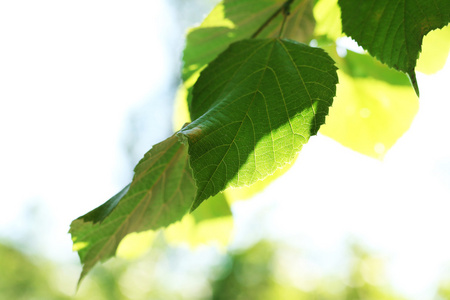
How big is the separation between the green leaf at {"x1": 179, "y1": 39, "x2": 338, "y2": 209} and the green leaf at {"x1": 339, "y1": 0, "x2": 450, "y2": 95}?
64 millimetres

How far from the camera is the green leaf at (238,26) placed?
61 cm

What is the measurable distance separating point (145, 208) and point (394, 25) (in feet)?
1.21

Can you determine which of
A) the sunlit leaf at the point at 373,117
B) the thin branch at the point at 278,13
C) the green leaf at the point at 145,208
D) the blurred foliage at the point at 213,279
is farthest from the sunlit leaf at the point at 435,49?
the blurred foliage at the point at 213,279

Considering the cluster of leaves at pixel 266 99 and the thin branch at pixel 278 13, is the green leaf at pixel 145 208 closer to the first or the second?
the cluster of leaves at pixel 266 99

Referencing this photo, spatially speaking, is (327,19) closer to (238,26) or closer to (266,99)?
(238,26)

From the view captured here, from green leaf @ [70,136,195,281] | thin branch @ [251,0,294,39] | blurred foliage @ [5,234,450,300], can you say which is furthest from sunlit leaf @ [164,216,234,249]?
blurred foliage @ [5,234,450,300]

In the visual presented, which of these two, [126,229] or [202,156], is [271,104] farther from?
[126,229]

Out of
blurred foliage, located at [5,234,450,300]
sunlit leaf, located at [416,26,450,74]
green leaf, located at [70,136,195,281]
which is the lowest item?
blurred foliage, located at [5,234,450,300]

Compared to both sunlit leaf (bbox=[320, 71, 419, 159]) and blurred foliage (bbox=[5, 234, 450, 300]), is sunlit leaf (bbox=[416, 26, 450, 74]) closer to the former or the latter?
sunlit leaf (bbox=[320, 71, 419, 159])

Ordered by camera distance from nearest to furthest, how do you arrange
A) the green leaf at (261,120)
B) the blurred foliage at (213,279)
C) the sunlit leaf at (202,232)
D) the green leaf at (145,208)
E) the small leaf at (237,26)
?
the green leaf at (261,120) < the green leaf at (145,208) < the small leaf at (237,26) < the sunlit leaf at (202,232) < the blurred foliage at (213,279)

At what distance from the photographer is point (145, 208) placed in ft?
1.75

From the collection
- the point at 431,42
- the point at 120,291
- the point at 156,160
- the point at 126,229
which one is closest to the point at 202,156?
the point at 156,160

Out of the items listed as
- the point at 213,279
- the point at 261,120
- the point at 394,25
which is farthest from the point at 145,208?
the point at 213,279

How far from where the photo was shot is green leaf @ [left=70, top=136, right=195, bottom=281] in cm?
49
